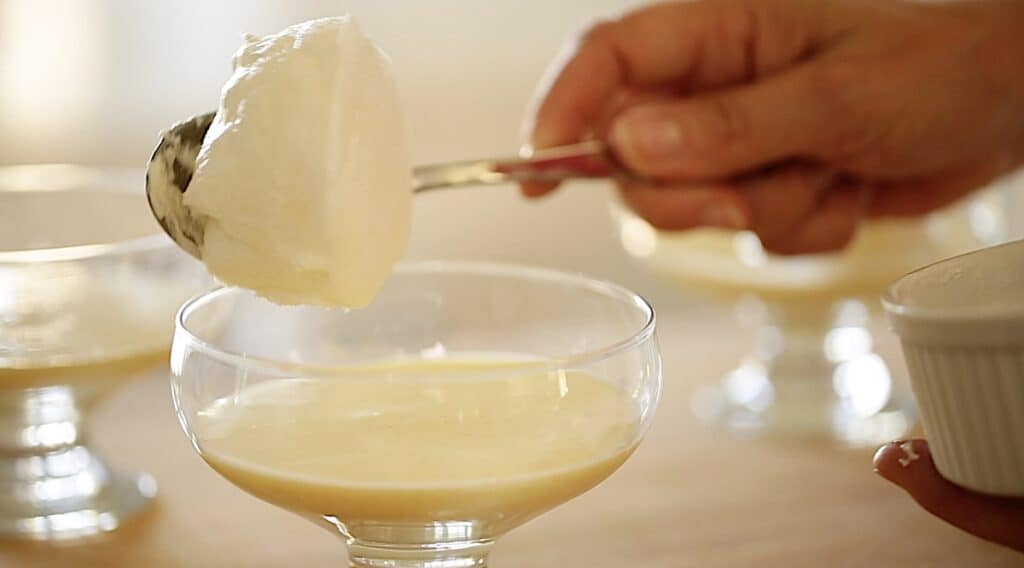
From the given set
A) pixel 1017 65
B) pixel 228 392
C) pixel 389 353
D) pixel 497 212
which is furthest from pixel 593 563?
pixel 497 212

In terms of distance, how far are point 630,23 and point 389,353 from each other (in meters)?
0.41

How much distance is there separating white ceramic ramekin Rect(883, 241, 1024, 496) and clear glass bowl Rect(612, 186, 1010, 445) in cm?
48

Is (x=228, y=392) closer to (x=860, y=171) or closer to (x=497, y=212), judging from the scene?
(x=860, y=171)

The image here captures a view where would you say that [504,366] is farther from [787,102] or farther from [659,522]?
[787,102]

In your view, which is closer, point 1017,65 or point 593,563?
point 593,563

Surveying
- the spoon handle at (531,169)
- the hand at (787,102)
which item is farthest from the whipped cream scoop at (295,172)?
the hand at (787,102)

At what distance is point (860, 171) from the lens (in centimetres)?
120

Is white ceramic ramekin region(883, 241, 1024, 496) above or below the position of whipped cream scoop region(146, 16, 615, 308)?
below

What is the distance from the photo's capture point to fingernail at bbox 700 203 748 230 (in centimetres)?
117

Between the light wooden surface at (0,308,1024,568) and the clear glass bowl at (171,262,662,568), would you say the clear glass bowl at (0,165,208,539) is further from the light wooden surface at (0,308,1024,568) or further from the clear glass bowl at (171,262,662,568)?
the clear glass bowl at (171,262,662,568)

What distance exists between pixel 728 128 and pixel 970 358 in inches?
17.5

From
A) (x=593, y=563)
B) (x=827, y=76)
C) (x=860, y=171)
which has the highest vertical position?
Result: (x=827, y=76)

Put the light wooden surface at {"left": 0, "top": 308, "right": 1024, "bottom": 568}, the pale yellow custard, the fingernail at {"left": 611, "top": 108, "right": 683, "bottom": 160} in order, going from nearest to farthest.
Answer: the pale yellow custard → the light wooden surface at {"left": 0, "top": 308, "right": 1024, "bottom": 568} → the fingernail at {"left": 611, "top": 108, "right": 683, "bottom": 160}

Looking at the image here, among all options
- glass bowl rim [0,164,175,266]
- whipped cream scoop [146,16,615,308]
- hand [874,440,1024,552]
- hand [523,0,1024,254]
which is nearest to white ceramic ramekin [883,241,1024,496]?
hand [874,440,1024,552]
